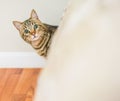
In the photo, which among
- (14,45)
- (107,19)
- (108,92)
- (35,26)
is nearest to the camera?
(108,92)

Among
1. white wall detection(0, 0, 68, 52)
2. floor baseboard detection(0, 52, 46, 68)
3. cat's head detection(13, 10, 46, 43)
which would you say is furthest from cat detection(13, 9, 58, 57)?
floor baseboard detection(0, 52, 46, 68)

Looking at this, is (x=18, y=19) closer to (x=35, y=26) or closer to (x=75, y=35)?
(x=35, y=26)

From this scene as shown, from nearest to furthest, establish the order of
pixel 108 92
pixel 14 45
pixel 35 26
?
pixel 108 92
pixel 35 26
pixel 14 45

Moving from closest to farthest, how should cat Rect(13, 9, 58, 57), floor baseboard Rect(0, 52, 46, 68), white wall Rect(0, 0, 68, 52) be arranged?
1. cat Rect(13, 9, 58, 57)
2. white wall Rect(0, 0, 68, 52)
3. floor baseboard Rect(0, 52, 46, 68)

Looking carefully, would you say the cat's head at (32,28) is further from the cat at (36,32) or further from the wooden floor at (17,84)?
the wooden floor at (17,84)

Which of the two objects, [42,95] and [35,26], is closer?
[42,95]

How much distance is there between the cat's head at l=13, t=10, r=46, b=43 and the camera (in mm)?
1628

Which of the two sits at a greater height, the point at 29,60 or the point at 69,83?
the point at 69,83

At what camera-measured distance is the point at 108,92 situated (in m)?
0.55

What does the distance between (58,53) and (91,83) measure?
210mm

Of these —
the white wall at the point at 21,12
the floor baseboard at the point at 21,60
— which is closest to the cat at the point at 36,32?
the white wall at the point at 21,12

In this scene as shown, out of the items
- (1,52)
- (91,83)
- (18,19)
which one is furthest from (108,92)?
(1,52)

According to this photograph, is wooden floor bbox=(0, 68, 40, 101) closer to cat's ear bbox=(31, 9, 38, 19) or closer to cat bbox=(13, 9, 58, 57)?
cat bbox=(13, 9, 58, 57)

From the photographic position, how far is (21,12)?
70.4 inches
